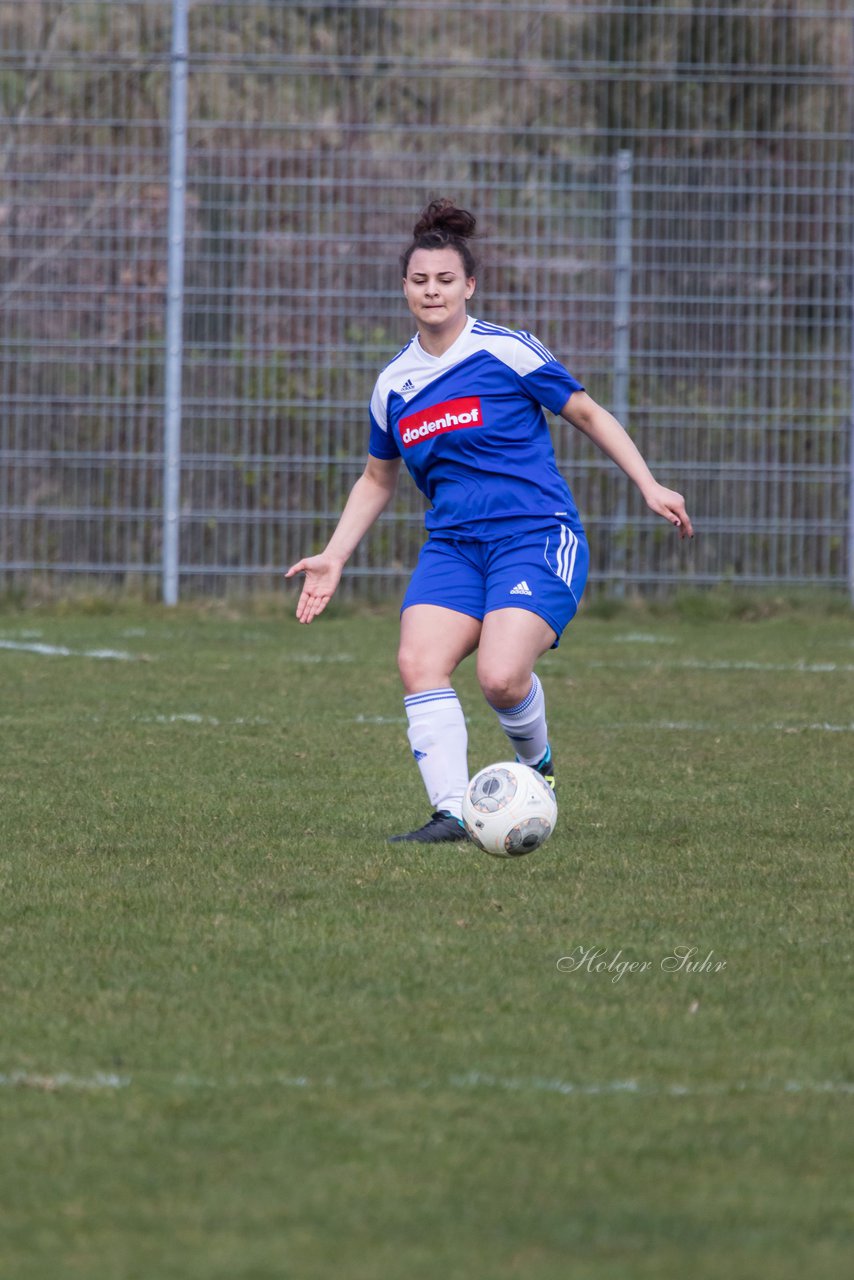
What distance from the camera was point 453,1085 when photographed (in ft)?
9.43

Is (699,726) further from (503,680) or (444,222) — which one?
(444,222)

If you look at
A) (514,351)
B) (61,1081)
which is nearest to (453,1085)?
(61,1081)

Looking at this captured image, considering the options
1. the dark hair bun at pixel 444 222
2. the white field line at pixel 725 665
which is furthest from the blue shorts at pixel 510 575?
the white field line at pixel 725 665

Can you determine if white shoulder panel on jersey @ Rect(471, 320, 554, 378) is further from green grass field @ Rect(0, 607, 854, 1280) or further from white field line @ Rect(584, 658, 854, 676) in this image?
white field line @ Rect(584, 658, 854, 676)

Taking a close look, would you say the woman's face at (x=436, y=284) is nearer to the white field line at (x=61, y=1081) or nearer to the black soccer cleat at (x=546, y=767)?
the black soccer cleat at (x=546, y=767)

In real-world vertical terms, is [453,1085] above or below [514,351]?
below

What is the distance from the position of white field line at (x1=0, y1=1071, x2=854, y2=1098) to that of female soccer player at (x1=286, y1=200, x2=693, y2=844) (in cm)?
211

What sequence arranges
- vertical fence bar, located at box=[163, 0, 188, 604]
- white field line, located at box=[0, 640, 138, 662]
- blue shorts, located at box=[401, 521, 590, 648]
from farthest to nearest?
vertical fence bar, located at box=[163, 0, 188, 604] < white field line, located at box=[0, 640, 138, 662] < blue shorts, located at box=[401, 521, 590, 648]

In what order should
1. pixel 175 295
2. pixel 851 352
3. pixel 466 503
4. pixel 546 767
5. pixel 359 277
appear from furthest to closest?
pixel 851 352 → pixel 359 277 → pixel 175 295 → pixel 546 767 → pixel 466 503

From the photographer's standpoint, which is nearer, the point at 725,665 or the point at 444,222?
the point at 444,222

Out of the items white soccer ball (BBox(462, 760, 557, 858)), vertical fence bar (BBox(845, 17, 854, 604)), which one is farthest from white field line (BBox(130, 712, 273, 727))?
vertical fence bar (BBox(845, 17, 854, 604))

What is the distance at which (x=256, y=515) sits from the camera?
1262 cm

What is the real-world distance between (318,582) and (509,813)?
0.98 meters

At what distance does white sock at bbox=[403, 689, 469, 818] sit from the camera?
16.6ft
